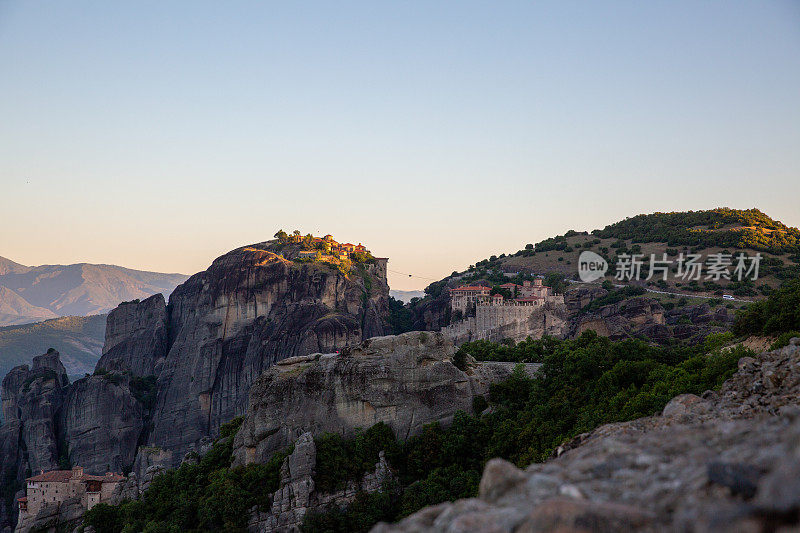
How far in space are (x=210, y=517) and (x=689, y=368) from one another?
80.4 ft

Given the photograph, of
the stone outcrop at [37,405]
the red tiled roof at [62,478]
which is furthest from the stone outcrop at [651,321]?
the stone outcrop at [37,405]

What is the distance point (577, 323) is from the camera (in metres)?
71.0

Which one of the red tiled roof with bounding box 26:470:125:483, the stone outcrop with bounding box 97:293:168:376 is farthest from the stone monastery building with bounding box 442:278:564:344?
the stone outcrop with bounding box 97:293:168:376

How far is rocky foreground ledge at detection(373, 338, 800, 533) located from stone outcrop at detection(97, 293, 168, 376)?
10252 centimetres

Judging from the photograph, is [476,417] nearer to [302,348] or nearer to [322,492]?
[322,492]

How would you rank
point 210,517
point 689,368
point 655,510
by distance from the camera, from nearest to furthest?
point 655,510 < point 689,368 < point 210,517

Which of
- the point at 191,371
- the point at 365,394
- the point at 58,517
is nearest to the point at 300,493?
the point at 365,394

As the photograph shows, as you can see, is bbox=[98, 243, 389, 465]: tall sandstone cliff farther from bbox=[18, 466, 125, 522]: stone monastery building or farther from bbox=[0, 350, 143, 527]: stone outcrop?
bbox=[18, 466, 125, 522]: stone monastery building

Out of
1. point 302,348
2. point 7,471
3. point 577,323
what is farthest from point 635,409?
point 7,471

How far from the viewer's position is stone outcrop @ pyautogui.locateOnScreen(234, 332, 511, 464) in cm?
3750

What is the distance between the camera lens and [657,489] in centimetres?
772

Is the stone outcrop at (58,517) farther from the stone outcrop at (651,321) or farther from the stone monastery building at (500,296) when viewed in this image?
the stone monastery building at (500,296)

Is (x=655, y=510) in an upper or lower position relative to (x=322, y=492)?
upper

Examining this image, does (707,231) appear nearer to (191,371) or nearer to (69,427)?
(191,371)
